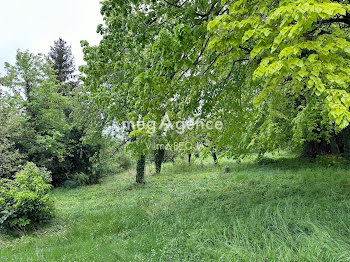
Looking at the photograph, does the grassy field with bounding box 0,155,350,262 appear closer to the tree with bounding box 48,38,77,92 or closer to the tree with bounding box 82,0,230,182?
the tree with bounding box 82,0,230,182

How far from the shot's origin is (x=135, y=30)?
12.2 ft

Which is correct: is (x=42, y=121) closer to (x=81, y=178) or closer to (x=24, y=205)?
(x=81, y=178)

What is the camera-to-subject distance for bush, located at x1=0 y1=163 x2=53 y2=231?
5301 millimetres

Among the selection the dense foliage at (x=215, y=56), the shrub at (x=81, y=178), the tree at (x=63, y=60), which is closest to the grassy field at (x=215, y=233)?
the dense foliage at (x=215, y=56)

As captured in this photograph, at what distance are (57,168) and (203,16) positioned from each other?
1320cm

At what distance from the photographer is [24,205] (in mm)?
5473

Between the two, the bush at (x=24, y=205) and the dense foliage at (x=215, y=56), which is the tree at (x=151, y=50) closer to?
the dense foliage at (x=215, y=56)

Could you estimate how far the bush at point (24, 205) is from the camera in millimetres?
5301

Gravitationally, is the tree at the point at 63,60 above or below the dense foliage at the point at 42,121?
above

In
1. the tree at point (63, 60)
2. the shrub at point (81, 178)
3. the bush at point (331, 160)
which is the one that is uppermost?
the tree at point (63, 60)

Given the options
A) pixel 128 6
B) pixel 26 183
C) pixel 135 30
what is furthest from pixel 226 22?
pixel 26 183

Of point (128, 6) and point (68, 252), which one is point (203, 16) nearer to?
point (128, 6)

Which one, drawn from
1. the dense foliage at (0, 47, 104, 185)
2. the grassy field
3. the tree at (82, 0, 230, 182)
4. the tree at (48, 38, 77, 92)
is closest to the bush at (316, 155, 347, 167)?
the grassy field

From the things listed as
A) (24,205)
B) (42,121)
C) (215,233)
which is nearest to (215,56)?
(215,233)
